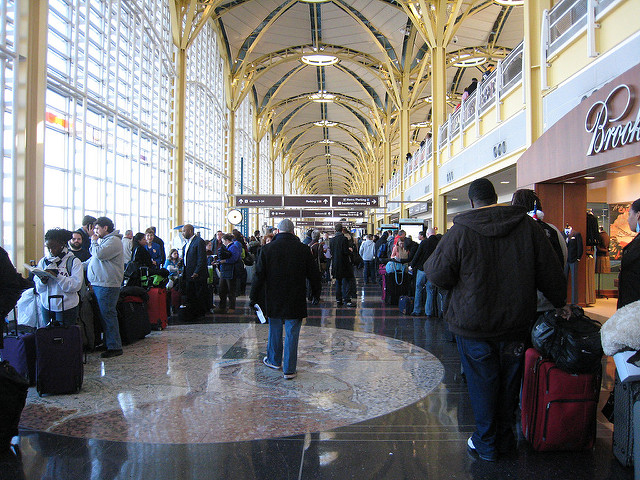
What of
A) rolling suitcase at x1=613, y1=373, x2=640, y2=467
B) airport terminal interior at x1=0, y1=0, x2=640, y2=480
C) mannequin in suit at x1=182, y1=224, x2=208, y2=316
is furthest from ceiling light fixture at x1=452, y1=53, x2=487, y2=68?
rolling suitcase at x1=613, y1=373, x2=640, y2=467

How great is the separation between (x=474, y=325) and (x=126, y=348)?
17.9 feet

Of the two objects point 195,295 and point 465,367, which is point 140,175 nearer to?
point 195,295

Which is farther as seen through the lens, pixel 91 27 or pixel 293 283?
pixel 91 27

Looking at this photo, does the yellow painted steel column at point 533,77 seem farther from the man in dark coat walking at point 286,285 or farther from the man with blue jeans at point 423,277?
the man in dark coat walking at point 286,285

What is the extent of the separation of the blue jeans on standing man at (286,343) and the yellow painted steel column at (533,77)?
6283 mm

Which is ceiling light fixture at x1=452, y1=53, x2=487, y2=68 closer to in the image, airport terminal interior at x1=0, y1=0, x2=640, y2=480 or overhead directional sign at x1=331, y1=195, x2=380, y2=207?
airport terminal interior at x1=0, y1=0, x2=640, y2=480

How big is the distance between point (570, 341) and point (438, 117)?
17666 millimetres

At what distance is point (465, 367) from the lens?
140 inches

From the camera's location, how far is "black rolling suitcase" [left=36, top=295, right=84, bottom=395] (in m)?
4.91

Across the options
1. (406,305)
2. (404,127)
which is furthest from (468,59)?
(406,305)

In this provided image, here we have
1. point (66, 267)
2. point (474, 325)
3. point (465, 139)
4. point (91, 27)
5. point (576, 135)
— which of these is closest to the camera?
point (474, 325)

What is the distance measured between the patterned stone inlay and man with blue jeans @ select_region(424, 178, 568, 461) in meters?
1.20

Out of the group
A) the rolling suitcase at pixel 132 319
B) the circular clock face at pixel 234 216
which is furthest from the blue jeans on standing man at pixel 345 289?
the circular clock face at pixel 234 216

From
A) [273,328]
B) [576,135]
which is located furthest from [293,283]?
[576,135]
